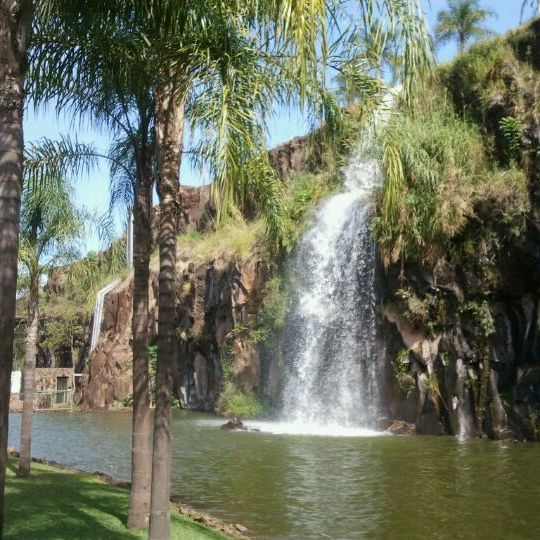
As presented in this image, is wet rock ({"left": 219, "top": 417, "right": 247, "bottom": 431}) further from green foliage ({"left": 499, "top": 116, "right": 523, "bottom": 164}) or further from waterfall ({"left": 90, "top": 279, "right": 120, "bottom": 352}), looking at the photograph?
waterfall ({"left": 90, "top": 279, "right": 120, "bottom": 352})

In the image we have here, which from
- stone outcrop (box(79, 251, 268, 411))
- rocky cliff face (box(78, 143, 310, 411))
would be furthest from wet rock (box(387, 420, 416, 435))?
stone outcrop (box(79, 251, 268, 411))

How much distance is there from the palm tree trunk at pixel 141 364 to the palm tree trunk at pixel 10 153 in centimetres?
269

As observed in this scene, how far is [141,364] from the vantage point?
8.33 m

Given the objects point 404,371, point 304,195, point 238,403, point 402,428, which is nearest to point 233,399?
point 238,403

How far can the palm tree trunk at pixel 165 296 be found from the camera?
6.53 metres

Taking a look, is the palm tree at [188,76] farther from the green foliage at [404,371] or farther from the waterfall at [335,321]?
the waterfall at [335,321]

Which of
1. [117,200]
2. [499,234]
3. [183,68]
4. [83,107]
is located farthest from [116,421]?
[183,68]

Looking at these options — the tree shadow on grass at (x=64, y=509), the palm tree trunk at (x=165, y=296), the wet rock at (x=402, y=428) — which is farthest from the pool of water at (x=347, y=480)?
the palm tree trunk at (x=165, y=296)

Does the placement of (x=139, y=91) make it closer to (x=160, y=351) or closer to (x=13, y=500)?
(x=160, y=351)

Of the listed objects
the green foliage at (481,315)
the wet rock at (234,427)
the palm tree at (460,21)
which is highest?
the palm tree at (460,21)

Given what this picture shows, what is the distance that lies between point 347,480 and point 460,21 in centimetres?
3478

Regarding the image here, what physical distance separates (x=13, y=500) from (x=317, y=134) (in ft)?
19.0

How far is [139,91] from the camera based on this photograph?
8391 mm

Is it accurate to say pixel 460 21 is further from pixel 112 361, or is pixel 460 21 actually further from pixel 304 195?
pixel 112 361
